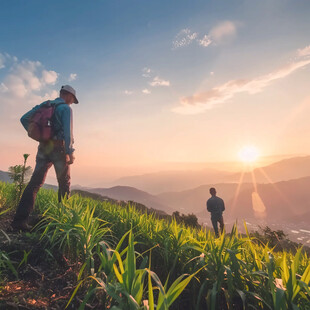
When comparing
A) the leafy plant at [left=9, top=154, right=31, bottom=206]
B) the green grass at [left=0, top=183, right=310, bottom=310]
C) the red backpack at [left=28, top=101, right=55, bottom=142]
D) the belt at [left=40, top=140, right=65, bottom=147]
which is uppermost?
the red backpack at [left=28, top=101, right=55, bottom=142]

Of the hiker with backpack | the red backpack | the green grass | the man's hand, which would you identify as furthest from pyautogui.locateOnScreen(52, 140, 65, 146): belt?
the green grass

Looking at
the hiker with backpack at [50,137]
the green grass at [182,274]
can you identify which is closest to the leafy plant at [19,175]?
the hiker with backpack at [50,137]

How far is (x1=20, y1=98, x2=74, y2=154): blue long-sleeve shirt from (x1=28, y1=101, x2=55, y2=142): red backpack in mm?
111

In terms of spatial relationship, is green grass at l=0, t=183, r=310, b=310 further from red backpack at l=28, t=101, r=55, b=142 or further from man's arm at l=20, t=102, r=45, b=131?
man's arm at l=20, t=102, r=45, b=131

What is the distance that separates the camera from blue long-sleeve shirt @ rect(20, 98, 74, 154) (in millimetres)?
3883

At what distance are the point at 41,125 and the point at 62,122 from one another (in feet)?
1.14

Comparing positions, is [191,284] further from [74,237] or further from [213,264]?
[74,237]

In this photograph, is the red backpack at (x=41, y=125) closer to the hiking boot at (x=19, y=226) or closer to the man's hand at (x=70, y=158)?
the man's hand at (x=70, y=158)

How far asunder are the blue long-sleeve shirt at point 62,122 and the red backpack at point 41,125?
11 centimetres

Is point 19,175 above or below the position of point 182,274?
above

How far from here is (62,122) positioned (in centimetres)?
395

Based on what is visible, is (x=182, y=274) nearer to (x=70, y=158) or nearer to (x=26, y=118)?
(x=70, y=158)

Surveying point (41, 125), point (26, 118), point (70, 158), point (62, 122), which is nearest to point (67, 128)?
point (62, 122)

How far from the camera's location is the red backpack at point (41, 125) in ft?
12.3
